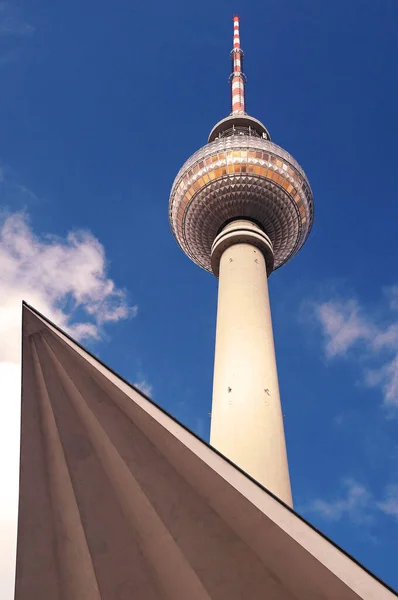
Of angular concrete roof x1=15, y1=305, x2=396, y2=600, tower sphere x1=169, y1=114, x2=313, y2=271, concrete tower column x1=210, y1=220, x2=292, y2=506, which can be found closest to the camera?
angular concrete roof x1=15, y1=305, x2=396, y2=600

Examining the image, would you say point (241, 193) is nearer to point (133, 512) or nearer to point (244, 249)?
point (244, 249)

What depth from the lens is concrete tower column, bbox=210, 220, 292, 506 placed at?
20.2 meters

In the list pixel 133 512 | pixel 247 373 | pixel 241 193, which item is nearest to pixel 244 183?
pixel 241 193

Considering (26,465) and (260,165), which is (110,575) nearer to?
(26,465)

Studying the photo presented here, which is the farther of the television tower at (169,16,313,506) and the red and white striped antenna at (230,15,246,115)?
the red and white striped antenna at (230,15,246,115)

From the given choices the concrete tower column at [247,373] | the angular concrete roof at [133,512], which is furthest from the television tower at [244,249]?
the angular concrete roof at [133,512]

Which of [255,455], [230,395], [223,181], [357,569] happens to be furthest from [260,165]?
[357,569]

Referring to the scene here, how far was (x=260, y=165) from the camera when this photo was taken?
1344 inches

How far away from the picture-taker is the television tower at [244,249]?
68.7ft

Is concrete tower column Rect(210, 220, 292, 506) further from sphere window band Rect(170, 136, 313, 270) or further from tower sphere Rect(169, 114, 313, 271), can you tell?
sphere window band Rect(170, 136, 313, 270)

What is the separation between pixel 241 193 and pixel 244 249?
538 cm

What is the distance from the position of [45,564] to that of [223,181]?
30.0m

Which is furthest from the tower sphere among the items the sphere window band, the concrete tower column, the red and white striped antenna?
the red and white striped antenna

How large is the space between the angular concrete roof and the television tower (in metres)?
13.4
